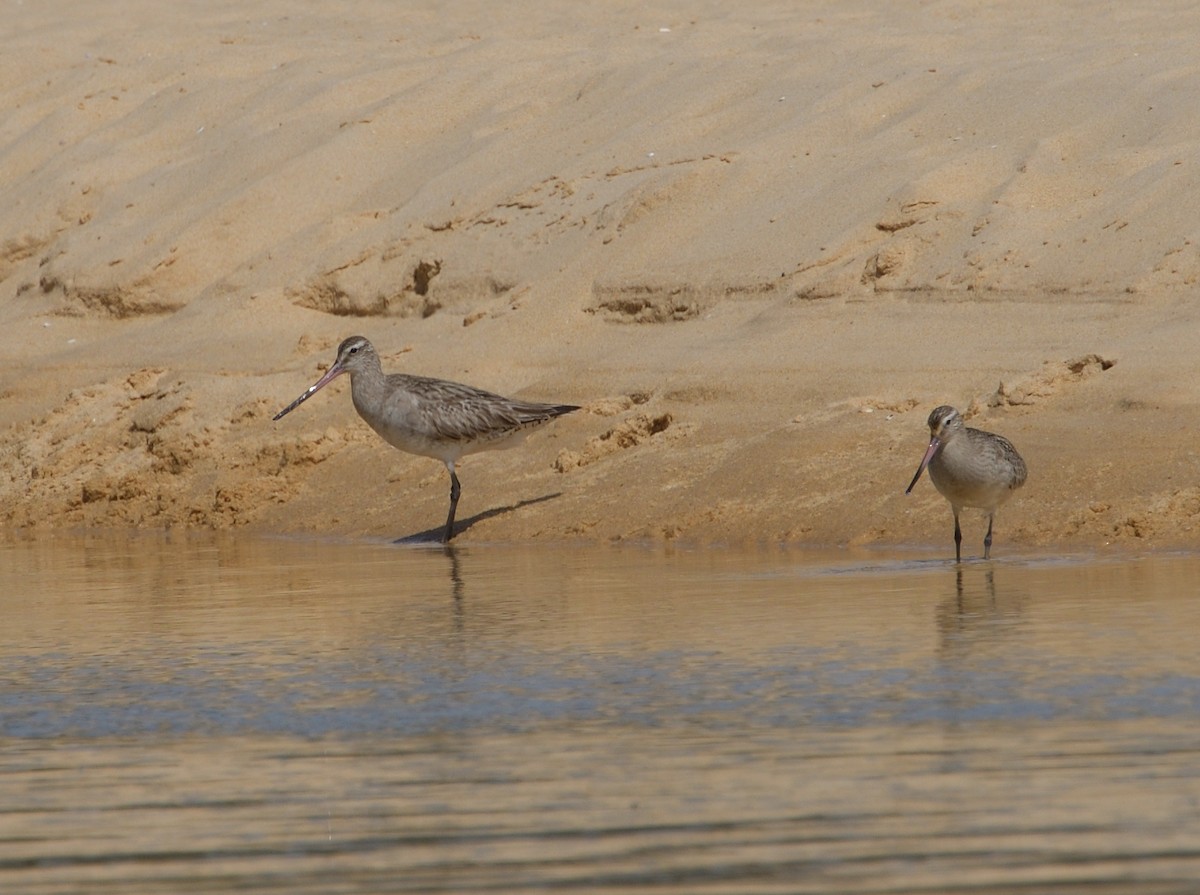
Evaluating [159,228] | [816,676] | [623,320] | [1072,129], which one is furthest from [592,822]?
[159,228]

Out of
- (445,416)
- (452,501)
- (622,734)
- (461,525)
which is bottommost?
(622,734)

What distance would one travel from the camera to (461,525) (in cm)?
1338

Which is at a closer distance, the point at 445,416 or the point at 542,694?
the point at 542,694

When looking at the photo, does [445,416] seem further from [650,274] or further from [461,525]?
[650,274]

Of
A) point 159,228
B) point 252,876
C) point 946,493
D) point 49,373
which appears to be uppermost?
point 159,228

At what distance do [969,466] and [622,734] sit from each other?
4832mm

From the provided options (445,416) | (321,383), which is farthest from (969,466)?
(321,383)

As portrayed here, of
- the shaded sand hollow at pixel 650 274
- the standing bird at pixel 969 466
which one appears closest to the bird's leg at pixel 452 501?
the shaded sand hollow at pixel 650 274

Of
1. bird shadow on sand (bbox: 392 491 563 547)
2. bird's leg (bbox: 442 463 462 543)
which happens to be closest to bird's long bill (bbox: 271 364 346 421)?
bird's leg (bbox: 442 463 462 543)

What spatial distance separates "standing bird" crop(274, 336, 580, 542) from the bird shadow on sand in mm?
86

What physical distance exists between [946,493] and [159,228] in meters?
10.5

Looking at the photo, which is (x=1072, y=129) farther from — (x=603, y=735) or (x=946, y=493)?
(x=603, y=735)

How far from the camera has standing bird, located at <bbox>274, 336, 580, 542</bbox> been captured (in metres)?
13.5

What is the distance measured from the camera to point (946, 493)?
11219 mm
